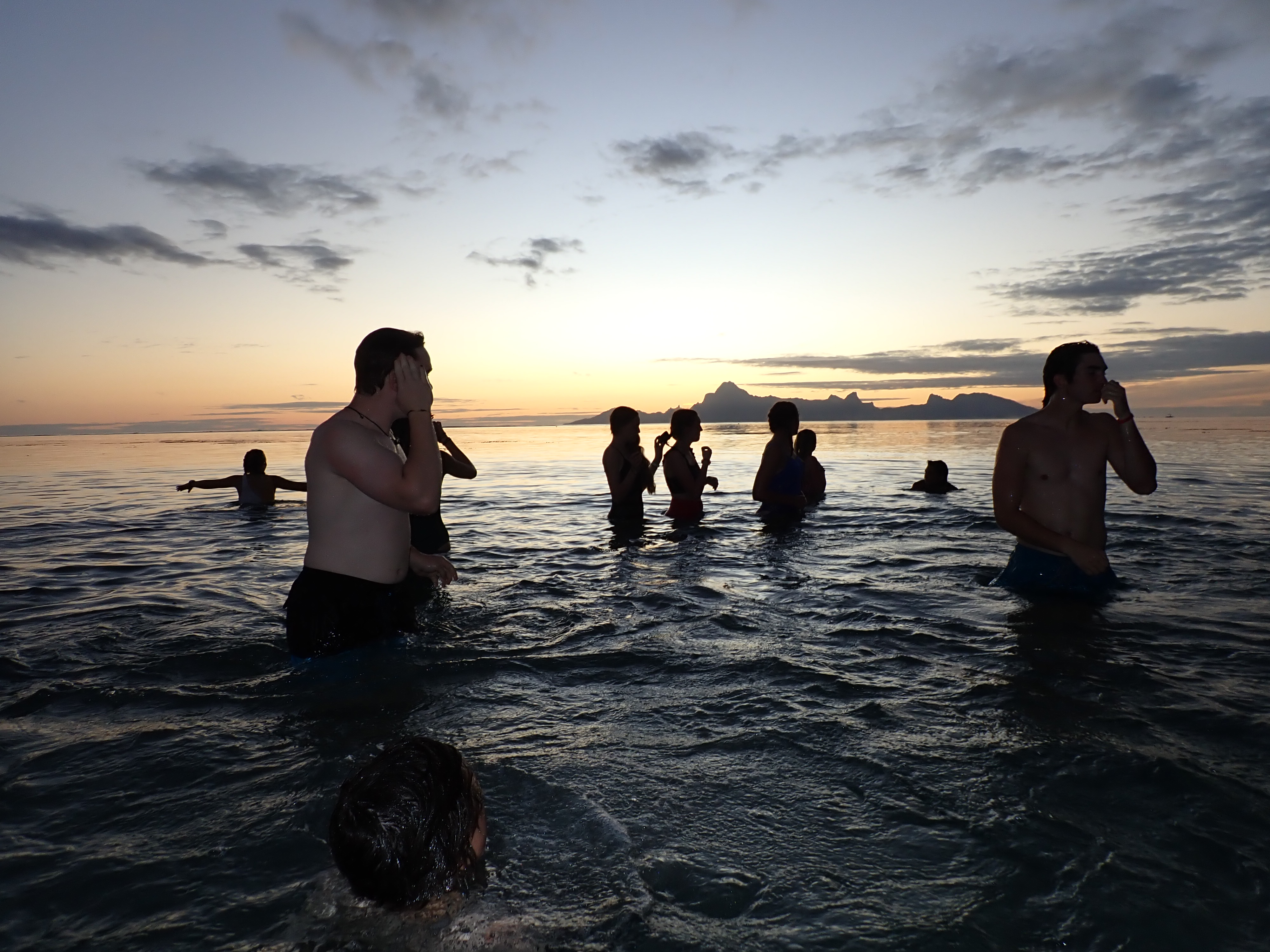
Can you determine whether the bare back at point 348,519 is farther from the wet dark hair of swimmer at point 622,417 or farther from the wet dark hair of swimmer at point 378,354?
the wet dark hair of swimmer at point 622,417

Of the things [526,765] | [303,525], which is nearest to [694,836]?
[526,765]

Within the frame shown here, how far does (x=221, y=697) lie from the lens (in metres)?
4.52

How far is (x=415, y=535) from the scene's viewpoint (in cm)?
730

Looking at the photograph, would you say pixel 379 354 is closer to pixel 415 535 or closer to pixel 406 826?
pixel 406 826

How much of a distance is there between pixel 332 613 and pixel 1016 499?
5.55 meters

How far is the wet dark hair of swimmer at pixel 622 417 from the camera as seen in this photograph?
10.2m

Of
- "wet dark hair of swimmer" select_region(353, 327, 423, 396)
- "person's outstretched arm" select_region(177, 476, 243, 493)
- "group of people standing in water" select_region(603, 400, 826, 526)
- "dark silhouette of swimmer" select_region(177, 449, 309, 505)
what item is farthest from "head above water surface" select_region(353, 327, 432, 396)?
"dark silhouette of swimmer" select_region(177, 449, 309, 505)

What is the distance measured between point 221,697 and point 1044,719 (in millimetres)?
4956

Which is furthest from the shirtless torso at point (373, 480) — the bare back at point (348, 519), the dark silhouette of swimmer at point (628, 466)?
the dark silhouette of swimmer at point (628, 466)

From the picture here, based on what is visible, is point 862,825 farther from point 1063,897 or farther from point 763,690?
point 763,690

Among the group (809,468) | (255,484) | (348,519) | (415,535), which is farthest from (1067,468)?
(255,484)

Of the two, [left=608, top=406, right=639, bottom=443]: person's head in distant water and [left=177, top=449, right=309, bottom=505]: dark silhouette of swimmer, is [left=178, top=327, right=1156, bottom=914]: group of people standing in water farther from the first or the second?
[left=177, top=449, right=309, bottom=505]: dark silhouette of swimmer

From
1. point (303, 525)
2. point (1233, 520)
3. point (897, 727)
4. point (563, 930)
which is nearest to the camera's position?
point (563, 930)

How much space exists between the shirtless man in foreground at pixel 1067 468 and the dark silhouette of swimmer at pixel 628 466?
508 cm
